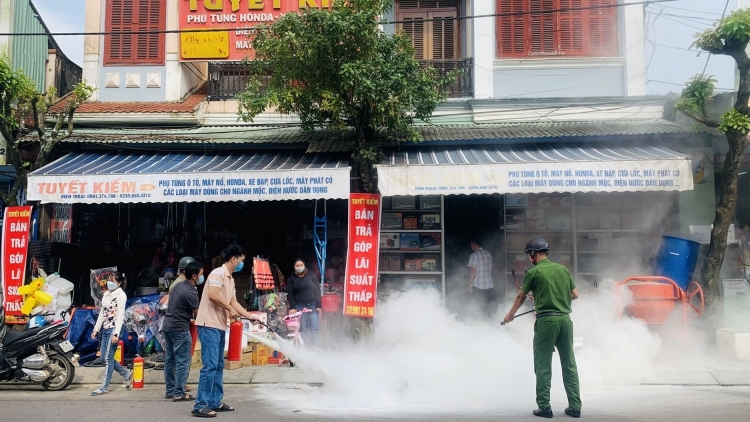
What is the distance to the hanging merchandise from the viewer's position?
1037 centimetres

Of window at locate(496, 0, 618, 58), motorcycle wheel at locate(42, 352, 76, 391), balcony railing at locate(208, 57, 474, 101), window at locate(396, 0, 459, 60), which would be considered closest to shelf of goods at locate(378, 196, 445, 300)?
balcony railing at locate(208, 57, 474, 101)

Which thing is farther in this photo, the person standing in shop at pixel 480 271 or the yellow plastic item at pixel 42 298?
the person standing in shop at pixel 480 271

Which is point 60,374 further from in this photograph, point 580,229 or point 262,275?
point 580,229

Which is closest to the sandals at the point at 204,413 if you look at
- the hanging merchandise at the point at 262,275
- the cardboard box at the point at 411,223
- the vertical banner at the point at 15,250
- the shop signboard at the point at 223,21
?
the hanging merchandise at the point at 262,275

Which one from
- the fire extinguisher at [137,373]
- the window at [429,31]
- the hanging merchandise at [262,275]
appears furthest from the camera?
the window at [429,31]

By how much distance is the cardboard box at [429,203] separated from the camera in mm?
11484

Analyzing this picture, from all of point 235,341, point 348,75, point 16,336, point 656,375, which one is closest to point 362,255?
point 235,341

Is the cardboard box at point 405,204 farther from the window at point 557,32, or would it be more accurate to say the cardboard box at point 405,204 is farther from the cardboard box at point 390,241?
the window at point 557,32

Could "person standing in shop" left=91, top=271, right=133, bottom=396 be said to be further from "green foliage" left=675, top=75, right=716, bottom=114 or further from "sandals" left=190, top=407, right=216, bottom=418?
"green foliage" left=675, top=75, right=716, bottom=114

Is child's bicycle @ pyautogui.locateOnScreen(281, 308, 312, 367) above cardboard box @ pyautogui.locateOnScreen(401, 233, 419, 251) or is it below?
below

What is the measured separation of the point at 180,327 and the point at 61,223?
240 inches

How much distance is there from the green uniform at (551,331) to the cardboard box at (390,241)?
5581 millimetres

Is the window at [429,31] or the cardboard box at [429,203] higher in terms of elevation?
the window at [429,31]

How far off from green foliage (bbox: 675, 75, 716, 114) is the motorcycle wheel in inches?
404
